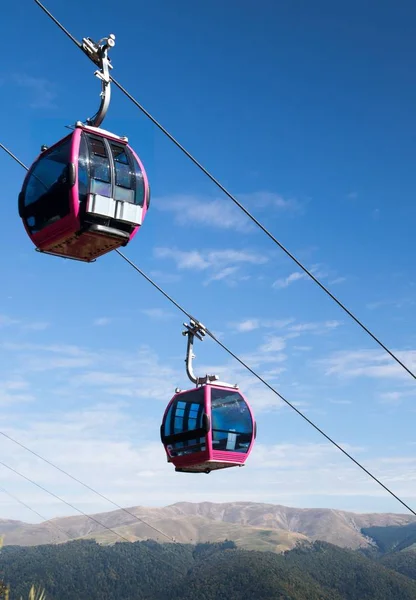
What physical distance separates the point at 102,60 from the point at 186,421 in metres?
8.14

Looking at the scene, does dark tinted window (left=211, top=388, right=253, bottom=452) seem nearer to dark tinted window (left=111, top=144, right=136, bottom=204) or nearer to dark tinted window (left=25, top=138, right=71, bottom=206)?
dark tinted window (left=111, top=144, right=136, bottom=204)

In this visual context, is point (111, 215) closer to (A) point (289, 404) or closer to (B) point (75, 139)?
(B) point (75, 139)

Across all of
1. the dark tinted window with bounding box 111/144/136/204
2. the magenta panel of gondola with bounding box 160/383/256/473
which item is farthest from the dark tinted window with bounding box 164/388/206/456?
the dark tinted window with bounding box 111/144/136/204

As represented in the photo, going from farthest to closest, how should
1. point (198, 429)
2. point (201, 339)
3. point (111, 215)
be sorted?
point (201, 339) < point (198, 429) < point (111, 215)

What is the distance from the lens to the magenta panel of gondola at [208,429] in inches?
599

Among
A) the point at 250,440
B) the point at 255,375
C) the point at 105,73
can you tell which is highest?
the point at 105,73

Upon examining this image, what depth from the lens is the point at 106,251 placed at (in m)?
11.3

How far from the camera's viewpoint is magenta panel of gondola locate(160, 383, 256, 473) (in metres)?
15.2

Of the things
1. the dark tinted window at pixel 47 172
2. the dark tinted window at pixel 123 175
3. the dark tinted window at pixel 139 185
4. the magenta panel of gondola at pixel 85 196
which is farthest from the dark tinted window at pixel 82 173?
the dark tinted window at pixel 139 185

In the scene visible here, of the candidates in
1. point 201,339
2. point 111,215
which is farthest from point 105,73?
point 201,339

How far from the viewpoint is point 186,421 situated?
15.6m

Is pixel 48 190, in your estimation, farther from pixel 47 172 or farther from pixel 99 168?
pixel 99 168

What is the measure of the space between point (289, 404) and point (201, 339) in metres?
2.71

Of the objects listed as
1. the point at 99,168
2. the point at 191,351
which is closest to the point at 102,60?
the point at 99,168
